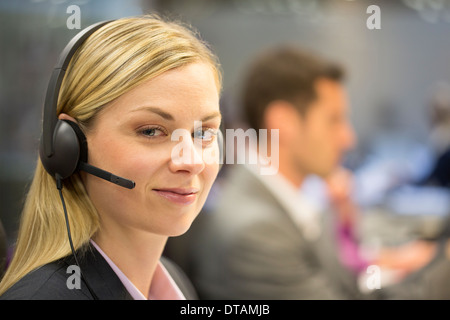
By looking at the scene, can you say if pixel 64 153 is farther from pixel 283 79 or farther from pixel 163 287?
pixel 283 79

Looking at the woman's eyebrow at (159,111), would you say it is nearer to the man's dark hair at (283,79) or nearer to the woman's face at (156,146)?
the woman's face at (156,146)

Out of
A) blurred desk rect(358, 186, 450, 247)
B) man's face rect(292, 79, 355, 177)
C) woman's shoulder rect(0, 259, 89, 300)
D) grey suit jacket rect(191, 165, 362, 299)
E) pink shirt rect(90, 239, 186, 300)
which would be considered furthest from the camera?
blurred desk rect(358, 186, 450, 247)

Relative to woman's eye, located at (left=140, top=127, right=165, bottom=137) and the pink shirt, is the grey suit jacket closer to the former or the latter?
the pink shirt

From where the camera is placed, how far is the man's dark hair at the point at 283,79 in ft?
5.72

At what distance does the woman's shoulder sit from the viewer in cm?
66

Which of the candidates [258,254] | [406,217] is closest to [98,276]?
[258,254]

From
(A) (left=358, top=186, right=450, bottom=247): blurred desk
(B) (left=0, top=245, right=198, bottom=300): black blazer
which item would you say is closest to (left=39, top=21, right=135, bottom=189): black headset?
(B) (left=0, top=245, right=198, bottom=300): black blazer

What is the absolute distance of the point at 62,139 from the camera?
2.23 feet

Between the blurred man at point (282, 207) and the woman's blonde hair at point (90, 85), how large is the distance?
0.75 metres

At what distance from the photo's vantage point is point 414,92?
158 inches

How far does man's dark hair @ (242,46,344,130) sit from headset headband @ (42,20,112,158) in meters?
1.10

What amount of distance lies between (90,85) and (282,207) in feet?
3.22
